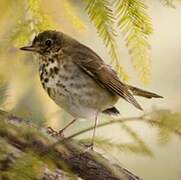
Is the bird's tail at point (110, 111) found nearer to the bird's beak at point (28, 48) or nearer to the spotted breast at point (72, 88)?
the spotted breast at point (72, 88)

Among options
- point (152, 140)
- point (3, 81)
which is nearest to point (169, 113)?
point (3, 81)

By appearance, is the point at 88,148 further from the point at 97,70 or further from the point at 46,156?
the point at 97,70

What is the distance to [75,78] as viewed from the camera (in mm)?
2604

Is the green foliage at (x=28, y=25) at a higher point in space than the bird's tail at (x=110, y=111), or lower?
higher

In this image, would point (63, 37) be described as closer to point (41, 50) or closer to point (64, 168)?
point (41, 50)

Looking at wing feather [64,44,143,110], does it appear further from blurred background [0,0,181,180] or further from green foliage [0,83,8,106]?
green foliage [0,83,8,106]

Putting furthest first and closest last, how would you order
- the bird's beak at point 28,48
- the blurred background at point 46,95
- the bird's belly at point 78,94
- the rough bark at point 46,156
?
the bird's belly at point 78,94
the bird's beak at point 28,48
the blurred background at point 46,95
the rough bark at point 46,156

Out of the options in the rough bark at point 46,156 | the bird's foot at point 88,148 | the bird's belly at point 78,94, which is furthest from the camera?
the bird's belly at point 78,94

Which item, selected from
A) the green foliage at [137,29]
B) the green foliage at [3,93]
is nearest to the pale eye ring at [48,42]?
the green foliage at [3,93]

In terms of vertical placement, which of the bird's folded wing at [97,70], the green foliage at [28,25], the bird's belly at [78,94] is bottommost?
the bird's belly at [78,94]

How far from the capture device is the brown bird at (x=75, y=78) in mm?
2580

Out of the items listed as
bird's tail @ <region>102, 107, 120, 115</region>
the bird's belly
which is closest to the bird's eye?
the bird's belly

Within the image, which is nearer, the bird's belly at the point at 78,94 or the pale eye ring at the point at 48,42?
the bird's belly at the point at 78,94

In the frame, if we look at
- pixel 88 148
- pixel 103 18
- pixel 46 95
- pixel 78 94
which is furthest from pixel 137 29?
pixel 46 95
